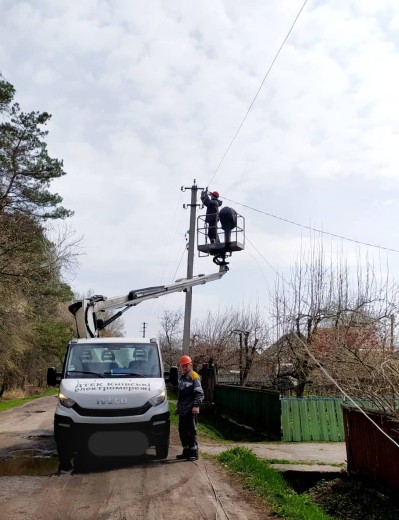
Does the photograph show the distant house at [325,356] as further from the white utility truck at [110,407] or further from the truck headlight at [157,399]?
the white utility truck at [110,407]

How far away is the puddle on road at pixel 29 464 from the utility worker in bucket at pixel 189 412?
2.33 metres

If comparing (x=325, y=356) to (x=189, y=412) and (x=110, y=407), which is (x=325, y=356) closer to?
(x=189, y=412)

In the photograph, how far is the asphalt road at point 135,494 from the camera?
20.9ft

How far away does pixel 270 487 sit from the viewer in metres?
7.83

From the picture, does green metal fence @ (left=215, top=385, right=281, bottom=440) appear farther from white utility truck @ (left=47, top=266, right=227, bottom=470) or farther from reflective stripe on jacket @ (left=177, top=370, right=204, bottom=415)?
white utility truck @ (left=47, top=266, right=227, bottom=470)

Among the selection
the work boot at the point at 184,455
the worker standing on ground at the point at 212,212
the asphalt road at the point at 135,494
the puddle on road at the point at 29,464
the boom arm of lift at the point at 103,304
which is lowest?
the puddle on road at the point at 29,464

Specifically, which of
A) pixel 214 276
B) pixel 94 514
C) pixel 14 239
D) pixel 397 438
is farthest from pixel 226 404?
pixel 94 514

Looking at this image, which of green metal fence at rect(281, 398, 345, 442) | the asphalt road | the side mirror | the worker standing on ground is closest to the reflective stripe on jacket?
the asphalt road

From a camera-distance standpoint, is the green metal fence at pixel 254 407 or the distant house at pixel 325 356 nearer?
the distant house at pixel 325 356

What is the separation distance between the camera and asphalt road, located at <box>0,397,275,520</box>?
636 cm

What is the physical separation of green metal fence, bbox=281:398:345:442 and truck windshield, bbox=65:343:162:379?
638 cm

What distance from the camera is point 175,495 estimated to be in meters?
7.12

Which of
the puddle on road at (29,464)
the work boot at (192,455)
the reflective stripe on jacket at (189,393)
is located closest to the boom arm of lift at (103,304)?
the puddle on road at (29,464)

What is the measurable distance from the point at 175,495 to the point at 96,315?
6.51 m
